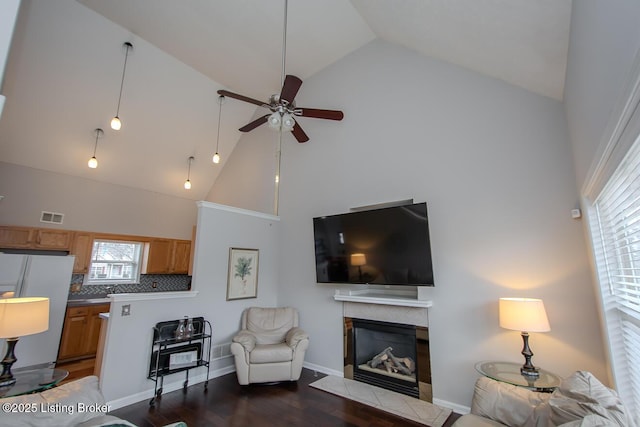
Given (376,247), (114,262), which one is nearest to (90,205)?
(114,262)

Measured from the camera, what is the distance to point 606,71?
1.43 metres

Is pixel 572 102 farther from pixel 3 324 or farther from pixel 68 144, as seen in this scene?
pixel 68 144

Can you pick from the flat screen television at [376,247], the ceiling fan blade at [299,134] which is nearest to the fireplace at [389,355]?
the flat screen television at [376,247]

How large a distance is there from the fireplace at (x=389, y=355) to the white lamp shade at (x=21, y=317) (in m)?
3.34

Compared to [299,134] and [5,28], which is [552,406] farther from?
[299,134]

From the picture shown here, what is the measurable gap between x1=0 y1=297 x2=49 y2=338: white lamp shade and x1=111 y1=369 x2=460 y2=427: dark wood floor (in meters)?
1.45

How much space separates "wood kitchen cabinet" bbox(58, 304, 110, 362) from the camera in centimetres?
476

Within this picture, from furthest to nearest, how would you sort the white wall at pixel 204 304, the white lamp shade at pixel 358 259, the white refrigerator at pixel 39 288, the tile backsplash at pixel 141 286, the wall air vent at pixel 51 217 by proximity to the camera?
1. the tile backsplash at pixel 141 286
2. the wall air vent at pixel 51 217
3. the white refrigerator at pixel 39 288
4. the white lamp shade at pixel 358 259
5. the white wall at pixel 204 304

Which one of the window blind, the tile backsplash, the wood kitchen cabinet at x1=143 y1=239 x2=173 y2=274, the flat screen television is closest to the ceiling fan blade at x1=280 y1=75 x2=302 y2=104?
the flat screen television

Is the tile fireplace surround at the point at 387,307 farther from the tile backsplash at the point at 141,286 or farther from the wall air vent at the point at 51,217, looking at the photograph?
Result: the wall air vent at the point at 51,217

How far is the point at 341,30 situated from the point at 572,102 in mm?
3241

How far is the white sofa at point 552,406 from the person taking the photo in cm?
148

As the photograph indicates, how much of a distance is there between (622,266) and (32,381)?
4681 mm

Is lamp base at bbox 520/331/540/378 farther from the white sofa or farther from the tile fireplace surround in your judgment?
the tile fireplace surround
